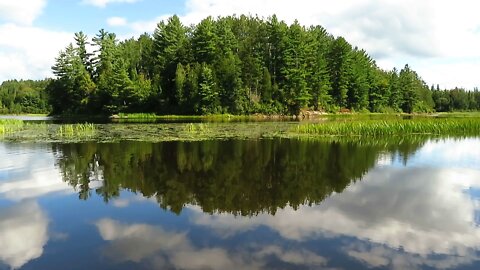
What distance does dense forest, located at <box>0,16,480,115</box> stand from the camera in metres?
73.2

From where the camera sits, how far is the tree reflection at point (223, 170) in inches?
492

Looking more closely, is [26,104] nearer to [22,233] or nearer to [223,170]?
[223,170]

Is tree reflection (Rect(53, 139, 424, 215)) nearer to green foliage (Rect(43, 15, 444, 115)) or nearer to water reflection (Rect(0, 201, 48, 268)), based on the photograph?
water reflection (Rect(0, 201, 48, 268))

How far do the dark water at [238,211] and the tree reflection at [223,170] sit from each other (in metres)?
0.08

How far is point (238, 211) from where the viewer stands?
1097cm

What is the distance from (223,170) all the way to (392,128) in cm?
2199

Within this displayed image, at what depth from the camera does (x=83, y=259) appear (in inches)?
300

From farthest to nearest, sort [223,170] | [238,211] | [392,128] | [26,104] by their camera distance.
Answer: [26,104] < [392,128] < [223,170] < [238,211]

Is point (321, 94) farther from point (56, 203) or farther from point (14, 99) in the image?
point (14, 99)

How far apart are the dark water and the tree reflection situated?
0.26ft

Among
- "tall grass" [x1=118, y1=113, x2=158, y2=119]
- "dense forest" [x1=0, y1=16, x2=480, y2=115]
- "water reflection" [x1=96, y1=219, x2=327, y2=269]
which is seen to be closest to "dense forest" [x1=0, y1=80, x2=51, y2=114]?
"dense forest" [x1=0, y1=16, x2=480, y2=115]

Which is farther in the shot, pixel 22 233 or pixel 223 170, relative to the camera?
pixel 223 170

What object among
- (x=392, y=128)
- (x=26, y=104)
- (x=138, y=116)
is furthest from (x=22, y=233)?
(x=26, y=104)

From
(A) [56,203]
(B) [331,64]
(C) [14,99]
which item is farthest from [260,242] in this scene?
(C) [14,99]
